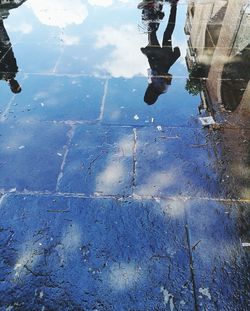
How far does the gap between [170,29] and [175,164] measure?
4.72m

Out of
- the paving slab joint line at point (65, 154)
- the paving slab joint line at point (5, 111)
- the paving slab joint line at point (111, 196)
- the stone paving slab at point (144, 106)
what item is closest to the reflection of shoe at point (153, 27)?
the stone paving slab at point (144, 106)

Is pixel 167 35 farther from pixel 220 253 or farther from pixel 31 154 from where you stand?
pixel 220 253

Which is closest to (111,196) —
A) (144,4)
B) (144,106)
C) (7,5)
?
(144,106)

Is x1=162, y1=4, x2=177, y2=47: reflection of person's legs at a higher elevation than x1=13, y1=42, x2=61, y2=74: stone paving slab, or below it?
below

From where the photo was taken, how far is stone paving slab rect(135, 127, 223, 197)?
336 centimetres

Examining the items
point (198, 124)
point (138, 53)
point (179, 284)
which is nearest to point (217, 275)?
point (179, 284)

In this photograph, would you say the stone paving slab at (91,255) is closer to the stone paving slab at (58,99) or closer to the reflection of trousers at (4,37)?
the stone paving slab at (58,99)

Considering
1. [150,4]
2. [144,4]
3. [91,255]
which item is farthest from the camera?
[144,4]

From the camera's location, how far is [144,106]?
4.59 meters

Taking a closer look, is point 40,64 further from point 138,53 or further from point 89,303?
point 89,303

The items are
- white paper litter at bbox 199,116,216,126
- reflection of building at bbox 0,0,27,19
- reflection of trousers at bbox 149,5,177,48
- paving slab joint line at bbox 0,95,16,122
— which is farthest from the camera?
reflection of building at bbox 0,0,27,19

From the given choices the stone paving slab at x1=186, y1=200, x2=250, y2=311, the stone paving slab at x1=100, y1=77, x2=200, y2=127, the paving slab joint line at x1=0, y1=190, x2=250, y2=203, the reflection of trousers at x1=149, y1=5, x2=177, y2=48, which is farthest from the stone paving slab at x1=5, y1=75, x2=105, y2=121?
the stone paving slab at x1=186, y1=200, x2=250, y2=311

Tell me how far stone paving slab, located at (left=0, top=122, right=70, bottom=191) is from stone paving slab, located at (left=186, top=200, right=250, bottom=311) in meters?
1.75

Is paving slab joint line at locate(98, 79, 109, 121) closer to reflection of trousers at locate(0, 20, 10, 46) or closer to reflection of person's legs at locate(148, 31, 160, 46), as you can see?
reflection of person's legs at locate(148, 31, 160, 46)
